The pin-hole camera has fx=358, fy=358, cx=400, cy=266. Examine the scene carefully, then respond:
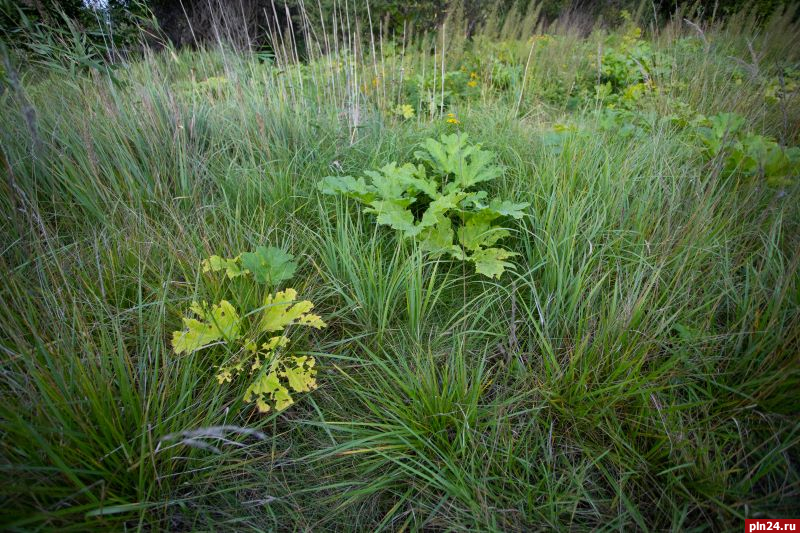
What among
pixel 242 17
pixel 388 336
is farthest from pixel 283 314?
pixel 242 17

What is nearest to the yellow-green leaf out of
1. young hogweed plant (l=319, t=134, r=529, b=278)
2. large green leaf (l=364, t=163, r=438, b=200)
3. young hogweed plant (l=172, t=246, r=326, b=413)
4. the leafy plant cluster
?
young hogweed plant (l=172, t=246, r=326, b=413)

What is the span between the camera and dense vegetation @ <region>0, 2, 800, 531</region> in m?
0.96

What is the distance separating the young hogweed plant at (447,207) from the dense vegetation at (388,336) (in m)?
0.01

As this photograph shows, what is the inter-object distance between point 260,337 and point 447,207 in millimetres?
897

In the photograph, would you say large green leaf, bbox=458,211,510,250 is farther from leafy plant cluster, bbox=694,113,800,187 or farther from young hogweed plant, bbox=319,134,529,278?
leafy plant cluster, bbox=694,113,800,187

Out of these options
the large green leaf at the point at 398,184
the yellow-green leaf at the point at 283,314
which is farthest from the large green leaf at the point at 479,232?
the yellow-green leaf at the point at 283,314

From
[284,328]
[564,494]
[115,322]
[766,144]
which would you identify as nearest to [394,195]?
[284,328]

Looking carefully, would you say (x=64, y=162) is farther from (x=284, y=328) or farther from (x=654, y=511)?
(x=654, y=511)

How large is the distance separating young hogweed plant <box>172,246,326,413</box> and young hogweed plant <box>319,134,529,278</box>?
19.2 inches

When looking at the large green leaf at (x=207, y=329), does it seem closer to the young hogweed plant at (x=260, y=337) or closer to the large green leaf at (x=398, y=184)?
the young hogweed plant at (x=260, y=337)

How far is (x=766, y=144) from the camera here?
186cm

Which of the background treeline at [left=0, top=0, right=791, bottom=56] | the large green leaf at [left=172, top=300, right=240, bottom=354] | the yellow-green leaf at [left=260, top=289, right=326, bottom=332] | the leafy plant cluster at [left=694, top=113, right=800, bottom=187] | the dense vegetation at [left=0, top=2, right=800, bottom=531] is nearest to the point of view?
the dense vegetation at [left=0, top=2, right=800, bottom=531]

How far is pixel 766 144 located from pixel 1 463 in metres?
3.18

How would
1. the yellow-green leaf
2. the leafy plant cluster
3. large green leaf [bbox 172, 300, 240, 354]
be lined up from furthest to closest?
the leafy plant cluster → the yellow-green leaf → large green leaf [bbox 172, 300, 240, 354]
